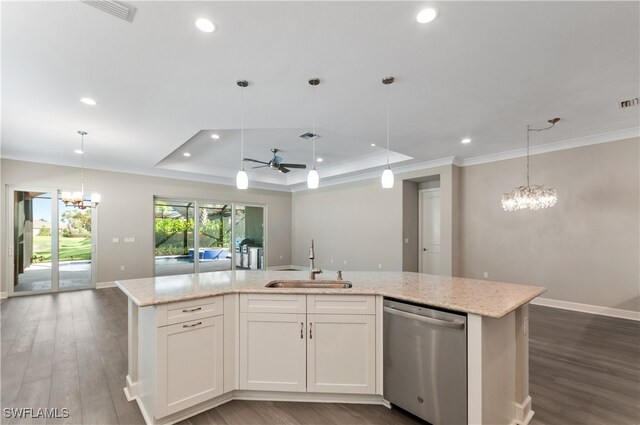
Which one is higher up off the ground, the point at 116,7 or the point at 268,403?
the point at 116,7

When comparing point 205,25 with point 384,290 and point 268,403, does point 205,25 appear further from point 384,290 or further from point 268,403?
point 268,403

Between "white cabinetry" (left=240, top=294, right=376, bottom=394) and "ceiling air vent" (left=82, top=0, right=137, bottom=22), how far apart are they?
2.12m

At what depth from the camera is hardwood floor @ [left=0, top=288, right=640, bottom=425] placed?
2.22m

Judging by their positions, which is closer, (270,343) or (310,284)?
(270,343)

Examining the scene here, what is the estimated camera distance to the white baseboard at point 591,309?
437cm

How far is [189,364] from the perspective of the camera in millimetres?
2191

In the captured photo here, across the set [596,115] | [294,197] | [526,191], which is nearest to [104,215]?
[294,197]

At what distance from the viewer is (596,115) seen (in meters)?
3.84

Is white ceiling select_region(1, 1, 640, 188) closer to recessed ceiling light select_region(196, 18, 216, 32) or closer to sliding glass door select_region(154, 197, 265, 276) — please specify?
recessed ceiling light select_region(196, 18, 216, 32)

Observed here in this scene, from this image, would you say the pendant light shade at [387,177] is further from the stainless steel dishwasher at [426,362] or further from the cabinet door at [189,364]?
the cabinet door at [189,364]

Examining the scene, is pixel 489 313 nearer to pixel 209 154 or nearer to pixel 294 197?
pixel 209 154

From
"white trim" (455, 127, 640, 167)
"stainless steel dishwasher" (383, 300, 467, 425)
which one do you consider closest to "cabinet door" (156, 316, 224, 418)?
"stainless steel dishwasher" (383, 300, 467, 425)

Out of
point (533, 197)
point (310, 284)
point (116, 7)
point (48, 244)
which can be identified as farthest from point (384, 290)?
point (48, 244)

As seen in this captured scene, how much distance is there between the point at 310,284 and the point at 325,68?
1.94m
